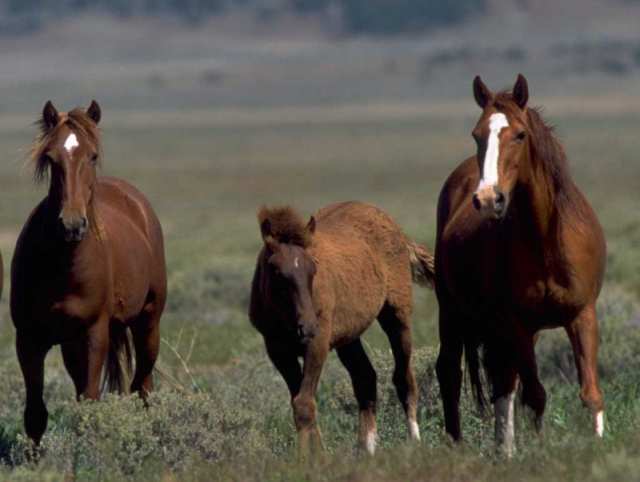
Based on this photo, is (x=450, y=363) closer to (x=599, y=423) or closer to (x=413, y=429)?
(x=413, y=429)

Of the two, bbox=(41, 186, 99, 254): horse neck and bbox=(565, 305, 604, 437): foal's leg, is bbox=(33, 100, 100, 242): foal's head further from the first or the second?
bbox=(565, 305, 604, 437): foal's leg

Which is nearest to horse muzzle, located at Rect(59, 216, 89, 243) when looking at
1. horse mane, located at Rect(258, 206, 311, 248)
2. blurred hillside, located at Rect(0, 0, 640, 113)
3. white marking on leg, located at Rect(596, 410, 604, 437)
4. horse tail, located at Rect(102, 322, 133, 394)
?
horse mane, located at Rect(258, 206, 311, 248)

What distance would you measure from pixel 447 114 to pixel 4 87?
3576cm

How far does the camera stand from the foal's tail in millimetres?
11219

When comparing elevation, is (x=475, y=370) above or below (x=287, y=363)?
below

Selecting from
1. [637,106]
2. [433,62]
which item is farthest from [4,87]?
[637,106]

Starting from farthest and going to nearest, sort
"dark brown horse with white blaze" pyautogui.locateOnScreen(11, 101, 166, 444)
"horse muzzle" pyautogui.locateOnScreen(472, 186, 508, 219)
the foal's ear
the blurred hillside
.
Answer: the blurred hillside, the foal's ear, "dark brown horse with white blaze" pyautogui.locateOnScreen(11, 101, 166, 444), "horse muzzle" pyautogui.locateOnScreen(472, 186, 508, 219)

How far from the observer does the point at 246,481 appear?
7629 mm

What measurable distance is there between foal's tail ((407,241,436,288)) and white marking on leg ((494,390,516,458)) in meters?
1.38

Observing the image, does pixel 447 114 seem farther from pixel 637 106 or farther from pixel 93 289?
pixel 93 289

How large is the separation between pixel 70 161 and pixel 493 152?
2299 millimetres

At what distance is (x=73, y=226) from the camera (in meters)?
9.08

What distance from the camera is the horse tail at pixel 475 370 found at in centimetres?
1061

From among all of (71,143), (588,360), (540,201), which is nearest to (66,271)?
(71,143)
